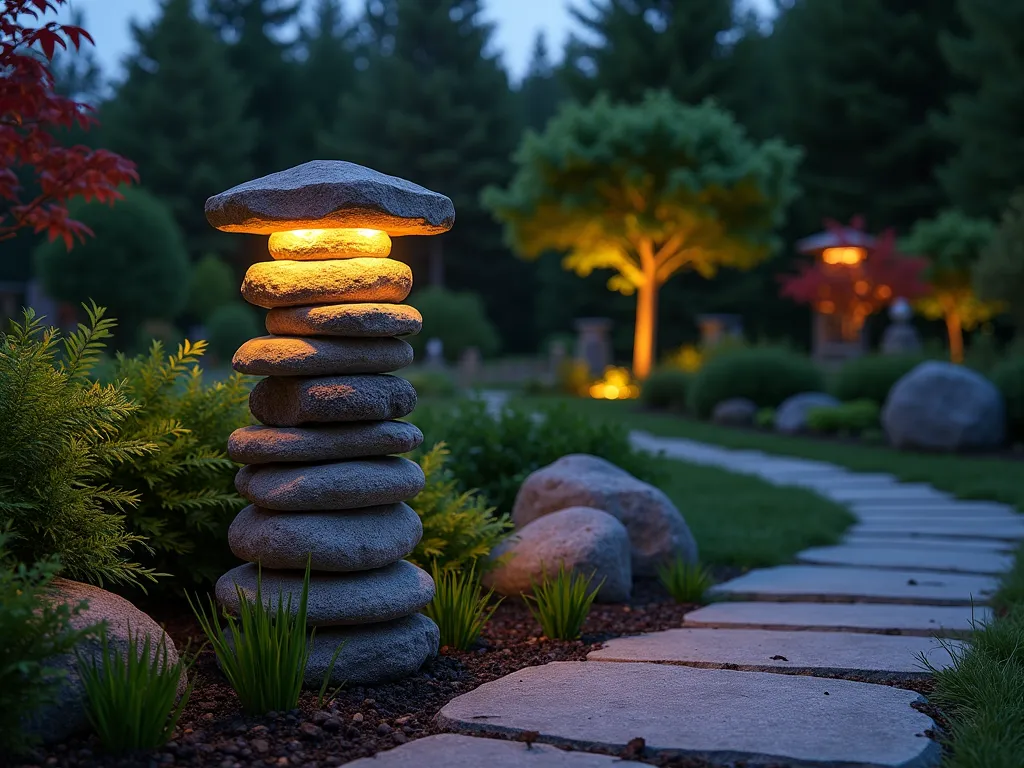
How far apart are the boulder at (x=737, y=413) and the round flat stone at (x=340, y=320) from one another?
36.1 ft

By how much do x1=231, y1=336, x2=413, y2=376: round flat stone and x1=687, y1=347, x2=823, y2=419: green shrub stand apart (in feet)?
37.4

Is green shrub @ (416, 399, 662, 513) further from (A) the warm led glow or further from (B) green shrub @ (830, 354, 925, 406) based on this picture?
(A) the warm led glow

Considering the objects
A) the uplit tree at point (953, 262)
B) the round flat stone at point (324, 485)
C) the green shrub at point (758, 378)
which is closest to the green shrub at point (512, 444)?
the round flat stone at point (324, 485)

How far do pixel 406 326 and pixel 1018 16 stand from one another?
21.3 m

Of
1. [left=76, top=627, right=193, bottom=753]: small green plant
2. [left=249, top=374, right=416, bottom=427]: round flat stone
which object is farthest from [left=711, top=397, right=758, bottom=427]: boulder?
[left=76, top=627, right=193, bottom=753]: small green plant

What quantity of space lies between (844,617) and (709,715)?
5.01 ft

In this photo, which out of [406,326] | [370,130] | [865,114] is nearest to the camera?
[406,326]

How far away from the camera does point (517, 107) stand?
1224 inches

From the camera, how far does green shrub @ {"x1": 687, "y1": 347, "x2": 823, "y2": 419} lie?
1402cm

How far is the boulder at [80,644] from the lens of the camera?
2.32m

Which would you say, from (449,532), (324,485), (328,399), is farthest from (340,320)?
(449,532)

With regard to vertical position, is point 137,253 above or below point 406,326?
above

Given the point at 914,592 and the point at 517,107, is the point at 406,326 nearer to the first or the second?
the point at 914,592

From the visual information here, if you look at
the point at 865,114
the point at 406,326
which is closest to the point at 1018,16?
the point at 865,114
